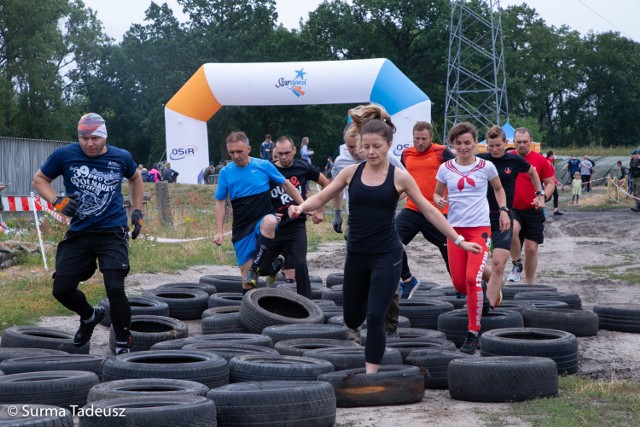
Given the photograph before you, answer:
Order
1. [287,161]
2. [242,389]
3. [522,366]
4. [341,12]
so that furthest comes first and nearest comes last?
1. [341,12]
2. [287,161]
3. [522,366]
4. [242,389]

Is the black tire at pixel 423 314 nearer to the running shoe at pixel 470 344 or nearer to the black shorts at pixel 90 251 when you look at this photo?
the running shoe at pixel 470 344

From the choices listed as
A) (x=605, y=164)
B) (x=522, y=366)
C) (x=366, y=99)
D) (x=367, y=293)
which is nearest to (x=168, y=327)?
(x=367, y=293)

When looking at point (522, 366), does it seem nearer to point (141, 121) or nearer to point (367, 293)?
point (367, 293)

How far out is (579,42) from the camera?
289ft

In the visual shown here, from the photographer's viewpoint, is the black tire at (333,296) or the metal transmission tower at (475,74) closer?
the black tire at (333,296)

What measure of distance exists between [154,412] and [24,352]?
2712 mm

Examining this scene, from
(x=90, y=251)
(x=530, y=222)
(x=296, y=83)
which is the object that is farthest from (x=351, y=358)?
(x=296, y=83)

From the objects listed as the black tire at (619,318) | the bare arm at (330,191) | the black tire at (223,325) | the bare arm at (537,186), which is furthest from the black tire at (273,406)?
the bare arm at (537,186)

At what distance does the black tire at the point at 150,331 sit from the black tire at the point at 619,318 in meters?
4.27

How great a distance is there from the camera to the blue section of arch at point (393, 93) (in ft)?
93.7

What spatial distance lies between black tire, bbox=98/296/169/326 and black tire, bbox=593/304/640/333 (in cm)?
449

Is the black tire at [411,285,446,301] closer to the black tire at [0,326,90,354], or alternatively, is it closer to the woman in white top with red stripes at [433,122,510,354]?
the woman in white top with red stripes at [433,122,510,354]

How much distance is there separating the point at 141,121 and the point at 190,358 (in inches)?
2642

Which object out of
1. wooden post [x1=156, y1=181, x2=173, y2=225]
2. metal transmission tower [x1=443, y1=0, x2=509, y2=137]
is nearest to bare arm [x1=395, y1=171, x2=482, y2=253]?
wooden post [x1=156, y1=181, x2=173, y2=225]
